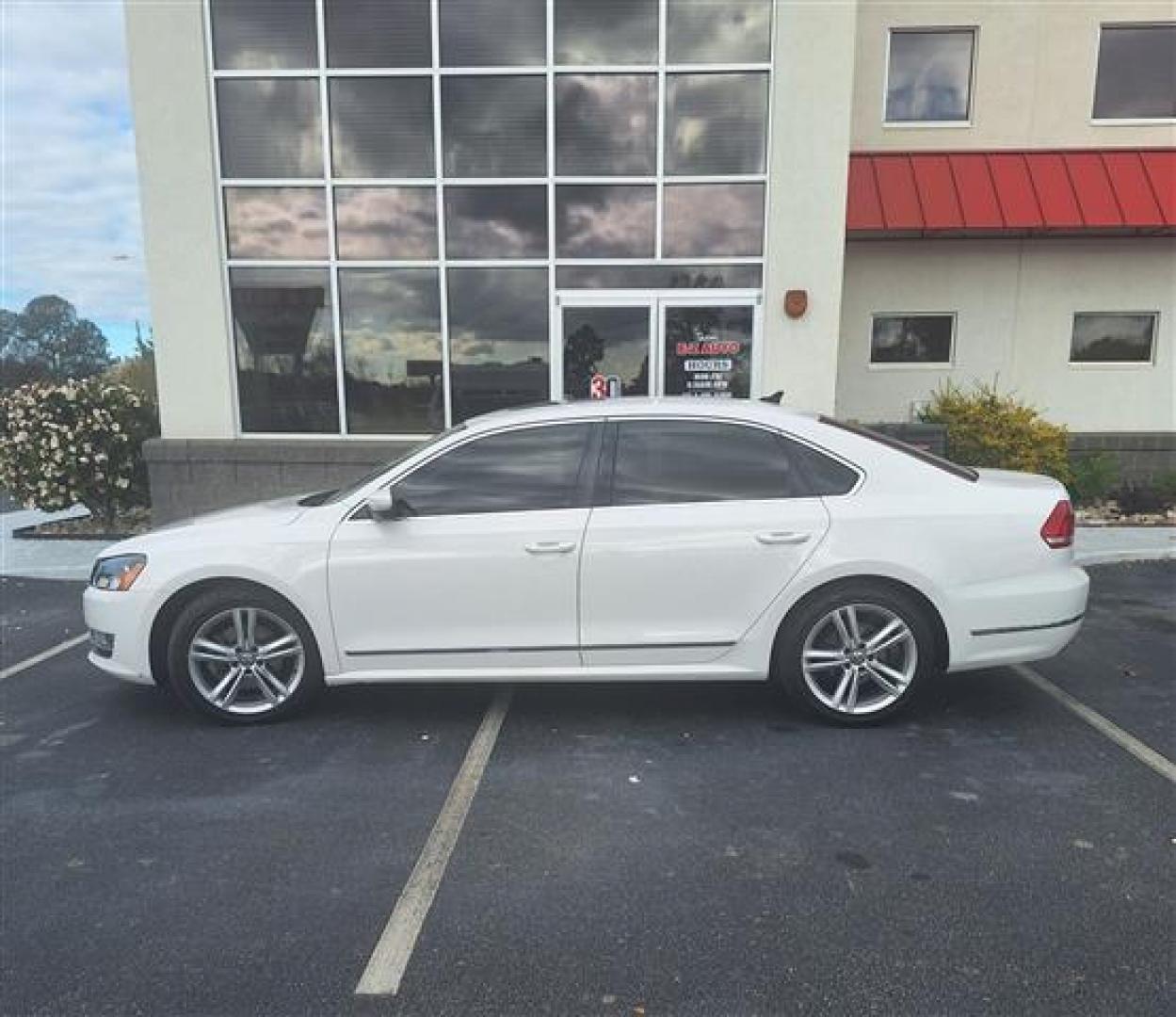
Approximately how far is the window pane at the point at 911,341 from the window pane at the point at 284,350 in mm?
7007

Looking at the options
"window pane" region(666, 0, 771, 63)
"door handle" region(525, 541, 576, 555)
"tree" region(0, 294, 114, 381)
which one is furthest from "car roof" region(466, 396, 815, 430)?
"tree" region(0, 294, 114, 381)

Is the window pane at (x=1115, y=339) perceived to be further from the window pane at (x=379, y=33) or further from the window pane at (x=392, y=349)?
the window pane at (x=379, y=33)

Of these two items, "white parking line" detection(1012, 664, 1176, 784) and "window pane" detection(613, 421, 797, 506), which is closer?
"white parking line" detection(1012, 664, 1176, 784)

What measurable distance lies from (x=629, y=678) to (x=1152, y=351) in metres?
10.4

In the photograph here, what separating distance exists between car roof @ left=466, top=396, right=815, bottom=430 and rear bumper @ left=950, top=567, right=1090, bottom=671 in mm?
1219

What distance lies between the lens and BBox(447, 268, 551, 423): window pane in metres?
9.28

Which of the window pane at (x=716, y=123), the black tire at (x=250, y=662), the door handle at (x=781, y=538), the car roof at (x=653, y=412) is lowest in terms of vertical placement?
the black tire at (x=250, y=662)

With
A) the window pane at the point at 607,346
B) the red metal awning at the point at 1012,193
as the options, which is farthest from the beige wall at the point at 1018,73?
the window pane at the point at 607,346

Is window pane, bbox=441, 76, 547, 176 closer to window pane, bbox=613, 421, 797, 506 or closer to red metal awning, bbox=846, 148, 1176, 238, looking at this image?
red metal awning, bbox=846, 148, 1176, 238

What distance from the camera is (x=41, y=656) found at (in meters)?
5.48

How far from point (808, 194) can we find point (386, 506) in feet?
22.0

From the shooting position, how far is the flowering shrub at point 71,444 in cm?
895

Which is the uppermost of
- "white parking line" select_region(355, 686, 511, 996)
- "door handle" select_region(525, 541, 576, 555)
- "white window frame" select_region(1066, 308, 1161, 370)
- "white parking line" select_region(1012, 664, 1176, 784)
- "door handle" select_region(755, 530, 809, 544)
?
"white window frame" select_region(1066, 308, 1161, 370)

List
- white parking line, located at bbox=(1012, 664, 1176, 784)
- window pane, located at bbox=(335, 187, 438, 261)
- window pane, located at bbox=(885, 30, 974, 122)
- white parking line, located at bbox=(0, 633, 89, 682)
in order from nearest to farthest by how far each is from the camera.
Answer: white parking line, located at bbox=(1012, 664, 1176, 784) → white parking line, located at bbox=(0, 633, 89, 682) → window pane, located at bbox=(335, 187, 438, 261) → window pane, located at bbox=(885, 30, 974, 122)
